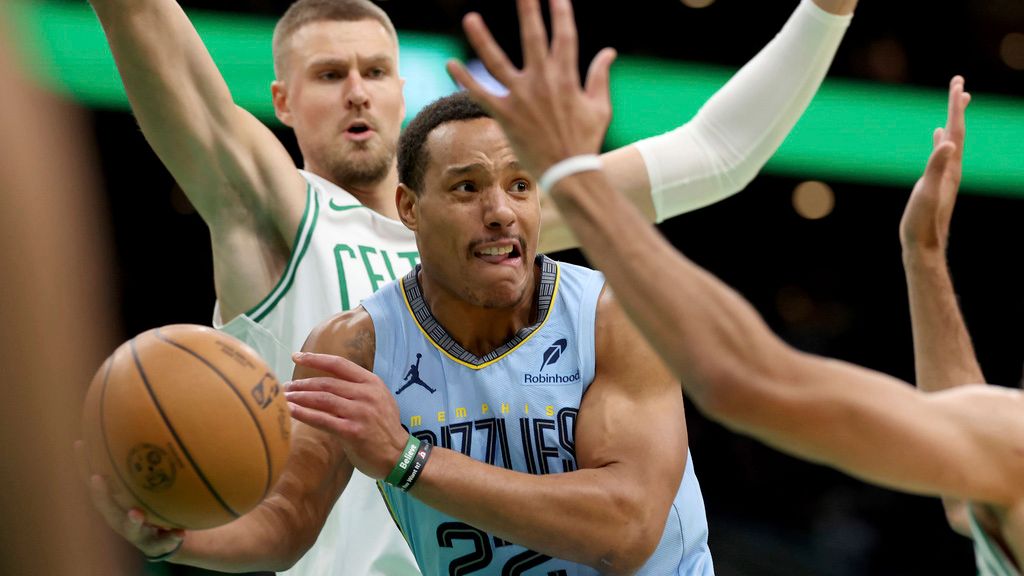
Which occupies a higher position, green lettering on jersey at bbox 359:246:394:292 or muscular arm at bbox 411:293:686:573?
green lettering on jersey at bbox 359:246:394:292

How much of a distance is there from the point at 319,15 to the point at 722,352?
10.3 ft

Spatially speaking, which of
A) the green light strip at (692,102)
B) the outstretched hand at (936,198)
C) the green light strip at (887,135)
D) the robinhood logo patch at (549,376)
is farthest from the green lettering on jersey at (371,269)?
the green light strip at (887,135)

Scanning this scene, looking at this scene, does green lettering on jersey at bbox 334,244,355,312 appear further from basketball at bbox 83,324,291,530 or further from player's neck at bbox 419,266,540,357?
basketball at bbox 83,324,291,530

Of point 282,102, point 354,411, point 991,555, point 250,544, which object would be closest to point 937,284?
point 991,555

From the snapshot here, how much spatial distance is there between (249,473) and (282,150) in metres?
1.93

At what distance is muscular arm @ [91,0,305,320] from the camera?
13.2ft

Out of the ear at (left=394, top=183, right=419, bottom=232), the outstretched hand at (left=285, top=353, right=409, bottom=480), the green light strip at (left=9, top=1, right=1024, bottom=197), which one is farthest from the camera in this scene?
the green light strip at (left=9, top=1, right=1024, bottom=197)

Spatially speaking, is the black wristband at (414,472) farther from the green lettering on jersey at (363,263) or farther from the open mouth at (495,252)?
the green lettering on jersey at (363,263)

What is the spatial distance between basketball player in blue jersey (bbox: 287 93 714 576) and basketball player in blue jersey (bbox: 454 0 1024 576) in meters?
0.95

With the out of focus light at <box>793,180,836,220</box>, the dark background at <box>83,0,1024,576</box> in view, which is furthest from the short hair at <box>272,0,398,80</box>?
the out of focus light at <box>793,180,836,220</box>

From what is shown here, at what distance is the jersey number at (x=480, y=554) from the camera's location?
3.44 meters

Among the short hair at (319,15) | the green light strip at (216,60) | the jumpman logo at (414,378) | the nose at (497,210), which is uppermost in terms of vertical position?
the green light strip at (216,60)

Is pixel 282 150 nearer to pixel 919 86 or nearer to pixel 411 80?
pixel 411 80

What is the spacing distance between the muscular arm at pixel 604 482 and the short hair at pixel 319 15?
6.67ft
